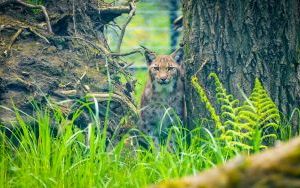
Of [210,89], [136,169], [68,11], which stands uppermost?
[68,11]

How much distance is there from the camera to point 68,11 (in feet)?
20.0

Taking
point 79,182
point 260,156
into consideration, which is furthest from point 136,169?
point 260,156

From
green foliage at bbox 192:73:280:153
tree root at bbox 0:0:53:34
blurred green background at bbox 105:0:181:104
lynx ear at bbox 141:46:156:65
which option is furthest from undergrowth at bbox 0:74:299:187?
blurred green background at bbox 105:0:181:104

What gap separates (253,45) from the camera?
4727mm

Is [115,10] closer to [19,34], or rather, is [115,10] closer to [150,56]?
[150,56]

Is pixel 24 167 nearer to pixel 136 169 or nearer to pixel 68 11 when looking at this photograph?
pixel 136 169

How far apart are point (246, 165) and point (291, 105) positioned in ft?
10.9

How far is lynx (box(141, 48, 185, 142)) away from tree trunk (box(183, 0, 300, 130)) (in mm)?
952

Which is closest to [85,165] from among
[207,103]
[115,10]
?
[207,103]

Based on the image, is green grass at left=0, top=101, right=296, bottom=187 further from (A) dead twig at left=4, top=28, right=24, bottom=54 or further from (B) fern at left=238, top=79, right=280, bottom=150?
(A) dead twig at left=4, top=28, right=24, bottom=54

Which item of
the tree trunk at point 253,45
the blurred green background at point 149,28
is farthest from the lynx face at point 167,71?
the blurred green background at point 149,28

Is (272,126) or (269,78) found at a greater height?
(269,78)

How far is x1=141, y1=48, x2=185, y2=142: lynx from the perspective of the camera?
234 inches

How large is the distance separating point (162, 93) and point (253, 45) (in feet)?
5.34
